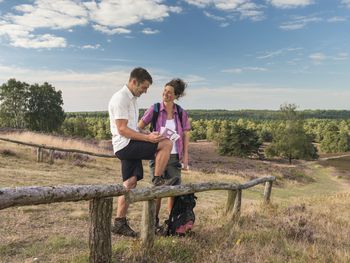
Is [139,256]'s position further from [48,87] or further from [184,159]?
[48,87]

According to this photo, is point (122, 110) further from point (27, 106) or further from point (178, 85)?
point (27, 106)

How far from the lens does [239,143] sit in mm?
65375

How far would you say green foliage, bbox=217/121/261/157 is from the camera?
214ft

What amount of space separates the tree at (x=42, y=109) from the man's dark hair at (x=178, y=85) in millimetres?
64436

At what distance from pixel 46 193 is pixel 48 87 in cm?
6844

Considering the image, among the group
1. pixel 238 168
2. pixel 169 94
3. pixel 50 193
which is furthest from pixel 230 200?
pixel 238 168

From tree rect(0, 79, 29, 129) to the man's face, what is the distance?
215 ft

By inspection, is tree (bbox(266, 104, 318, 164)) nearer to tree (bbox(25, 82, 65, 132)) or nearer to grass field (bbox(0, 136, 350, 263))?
tree (bbox(25, 82, 65, 132))

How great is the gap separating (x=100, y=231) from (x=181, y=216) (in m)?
1.85

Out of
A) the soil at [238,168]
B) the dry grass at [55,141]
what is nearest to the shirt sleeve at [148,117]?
the dry grass at [55,141]

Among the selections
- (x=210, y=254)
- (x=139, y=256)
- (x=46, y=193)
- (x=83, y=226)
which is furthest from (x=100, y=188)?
(x=83, y=226)

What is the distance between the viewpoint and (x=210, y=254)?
506 cm

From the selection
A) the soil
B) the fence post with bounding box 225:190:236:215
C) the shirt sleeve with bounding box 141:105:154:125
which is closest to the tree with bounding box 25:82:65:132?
the soil

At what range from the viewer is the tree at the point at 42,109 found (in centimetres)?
6675
